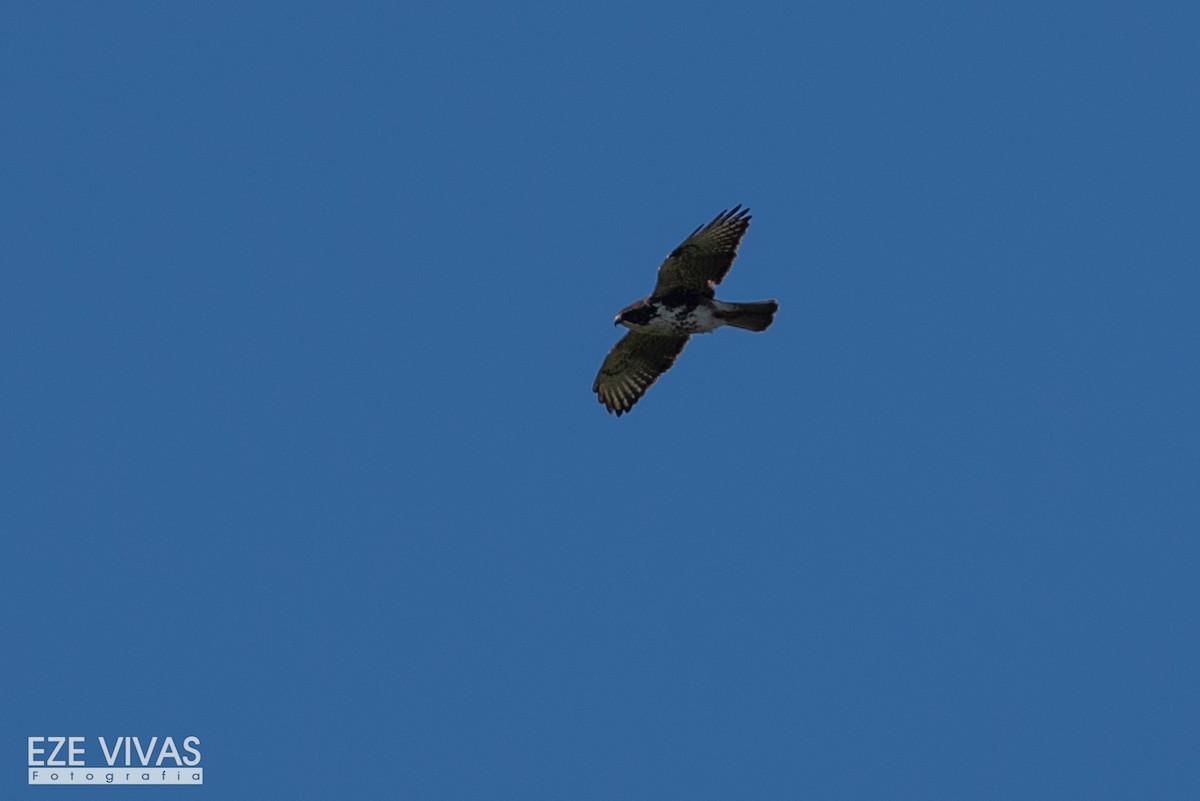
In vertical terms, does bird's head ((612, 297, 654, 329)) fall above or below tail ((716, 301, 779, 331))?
above

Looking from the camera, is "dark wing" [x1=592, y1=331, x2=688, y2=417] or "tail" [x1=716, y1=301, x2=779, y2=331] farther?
"dark wing" [x1=592, y1=331, x2=688, y2=417]

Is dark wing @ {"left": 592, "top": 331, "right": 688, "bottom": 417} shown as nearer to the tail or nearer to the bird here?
the bird

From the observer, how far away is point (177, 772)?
3170cm

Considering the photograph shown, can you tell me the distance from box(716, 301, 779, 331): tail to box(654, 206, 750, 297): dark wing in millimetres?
423

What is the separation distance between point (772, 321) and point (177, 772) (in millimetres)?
11534

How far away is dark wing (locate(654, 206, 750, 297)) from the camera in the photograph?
2644cm

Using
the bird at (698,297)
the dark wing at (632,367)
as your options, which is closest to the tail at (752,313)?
the bird at (698,297)

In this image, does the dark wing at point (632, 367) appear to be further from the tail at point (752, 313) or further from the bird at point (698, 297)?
the tail at point (752, 313)

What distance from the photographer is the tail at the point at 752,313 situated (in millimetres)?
26359

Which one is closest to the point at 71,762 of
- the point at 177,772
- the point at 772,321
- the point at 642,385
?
the point at 177,772

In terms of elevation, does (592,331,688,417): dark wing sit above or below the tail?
above

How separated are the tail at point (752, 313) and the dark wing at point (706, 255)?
42 centimetres

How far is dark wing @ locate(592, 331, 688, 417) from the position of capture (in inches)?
1113

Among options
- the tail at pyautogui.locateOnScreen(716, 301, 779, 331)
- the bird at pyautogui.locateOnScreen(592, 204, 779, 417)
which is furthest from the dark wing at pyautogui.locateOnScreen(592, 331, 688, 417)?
the tail at pyautogui.locateOnScreen(716, 301, 779, 331)
